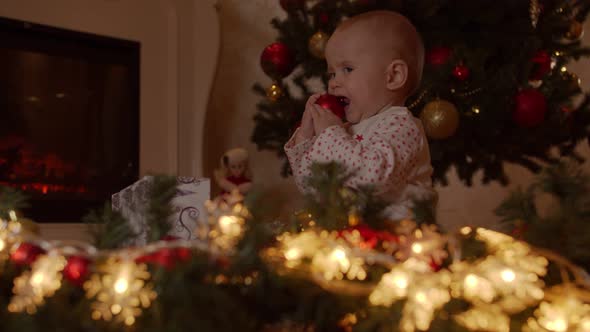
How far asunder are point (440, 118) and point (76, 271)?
116 cm

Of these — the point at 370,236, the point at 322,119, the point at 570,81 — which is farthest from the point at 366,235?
the point at 570,81

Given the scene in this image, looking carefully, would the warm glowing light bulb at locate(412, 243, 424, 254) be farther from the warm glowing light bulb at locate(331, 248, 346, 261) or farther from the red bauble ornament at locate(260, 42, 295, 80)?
the red bauble ornament at locate(260, 42, 295, 80)

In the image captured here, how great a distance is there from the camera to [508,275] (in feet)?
1.29

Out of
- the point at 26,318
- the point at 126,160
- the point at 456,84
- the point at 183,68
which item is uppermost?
the point at 183,68

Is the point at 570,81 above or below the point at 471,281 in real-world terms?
above

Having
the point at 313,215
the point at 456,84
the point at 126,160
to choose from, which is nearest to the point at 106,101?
the point at 126,160

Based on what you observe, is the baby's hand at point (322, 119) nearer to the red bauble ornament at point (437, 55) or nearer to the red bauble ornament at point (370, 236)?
the red bauble ornament at point (370, 236)

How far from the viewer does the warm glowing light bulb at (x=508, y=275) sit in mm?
391

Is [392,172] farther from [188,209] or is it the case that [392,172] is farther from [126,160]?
[126,160]

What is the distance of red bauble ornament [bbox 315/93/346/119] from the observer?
0.99m

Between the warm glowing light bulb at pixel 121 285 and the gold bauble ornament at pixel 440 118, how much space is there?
116 cm

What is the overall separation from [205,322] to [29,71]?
6.08 feet

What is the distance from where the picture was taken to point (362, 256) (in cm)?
40

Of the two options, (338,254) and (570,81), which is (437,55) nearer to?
(570,81)
